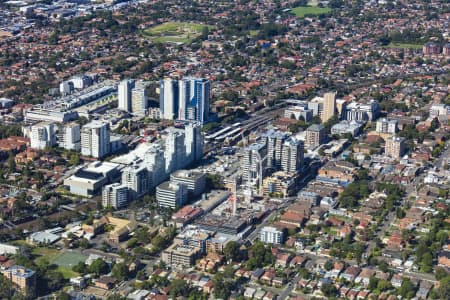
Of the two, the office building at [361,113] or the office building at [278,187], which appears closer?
the office building at [278,187]

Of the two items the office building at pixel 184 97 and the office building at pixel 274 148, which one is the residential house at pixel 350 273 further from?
the office building at pixel 184 97

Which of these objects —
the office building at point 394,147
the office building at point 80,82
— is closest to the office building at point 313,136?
the office building at point 394,147

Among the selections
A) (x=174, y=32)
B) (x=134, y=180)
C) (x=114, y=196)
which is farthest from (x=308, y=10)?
(x=114, y=196)

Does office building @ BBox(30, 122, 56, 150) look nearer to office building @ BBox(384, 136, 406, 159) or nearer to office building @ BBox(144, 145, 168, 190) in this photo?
office building @ BBox(144, 145, 168, 190)

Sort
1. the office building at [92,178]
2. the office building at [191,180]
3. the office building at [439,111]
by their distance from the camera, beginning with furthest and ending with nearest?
the office building at [439,111], the office building at [92,178], the office building at [191,180]

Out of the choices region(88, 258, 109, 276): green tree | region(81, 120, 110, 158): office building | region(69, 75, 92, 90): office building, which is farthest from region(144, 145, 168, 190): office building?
region(69, 75, 92, 90): office building

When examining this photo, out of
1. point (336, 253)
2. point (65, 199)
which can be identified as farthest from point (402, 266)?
point (65, 199)
